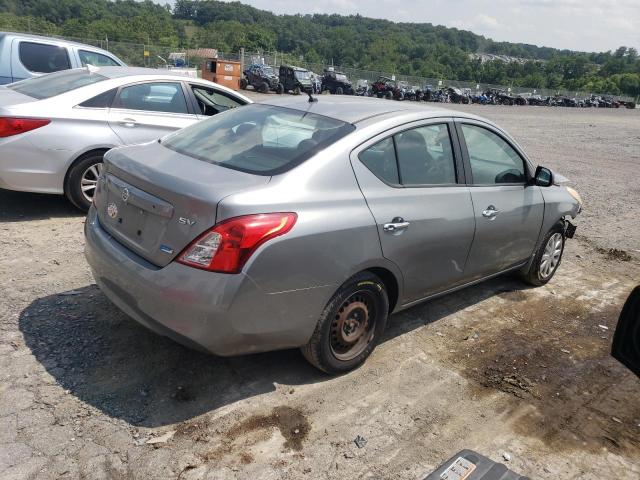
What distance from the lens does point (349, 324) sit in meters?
3.59

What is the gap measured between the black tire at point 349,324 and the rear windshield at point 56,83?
4.23 meters

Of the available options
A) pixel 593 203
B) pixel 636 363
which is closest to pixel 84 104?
pixel 636 363

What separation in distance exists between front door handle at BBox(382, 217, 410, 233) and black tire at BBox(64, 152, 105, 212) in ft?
12.3

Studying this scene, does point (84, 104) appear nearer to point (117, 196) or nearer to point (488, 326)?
point (117, 196)

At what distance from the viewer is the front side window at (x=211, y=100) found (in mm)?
6785

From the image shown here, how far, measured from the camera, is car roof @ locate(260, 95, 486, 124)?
3.82 meters

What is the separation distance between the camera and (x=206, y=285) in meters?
2.87

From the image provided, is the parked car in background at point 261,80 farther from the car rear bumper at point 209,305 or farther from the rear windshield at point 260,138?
the car rear bumper at point 209,305

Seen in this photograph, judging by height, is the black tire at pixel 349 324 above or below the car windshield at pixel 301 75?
above

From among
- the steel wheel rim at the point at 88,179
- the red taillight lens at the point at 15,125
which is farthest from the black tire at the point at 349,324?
the red taillight lens at the point at 15,125

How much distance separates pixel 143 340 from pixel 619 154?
1825 centimetres

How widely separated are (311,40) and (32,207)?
345ft

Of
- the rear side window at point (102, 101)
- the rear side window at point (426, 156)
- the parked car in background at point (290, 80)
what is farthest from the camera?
the parked car in background at point (290, 80)

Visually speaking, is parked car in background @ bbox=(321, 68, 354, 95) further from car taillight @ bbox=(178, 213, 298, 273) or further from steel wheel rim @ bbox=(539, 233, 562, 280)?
car taillight @ bbox=(178, 213, 298, 273)
